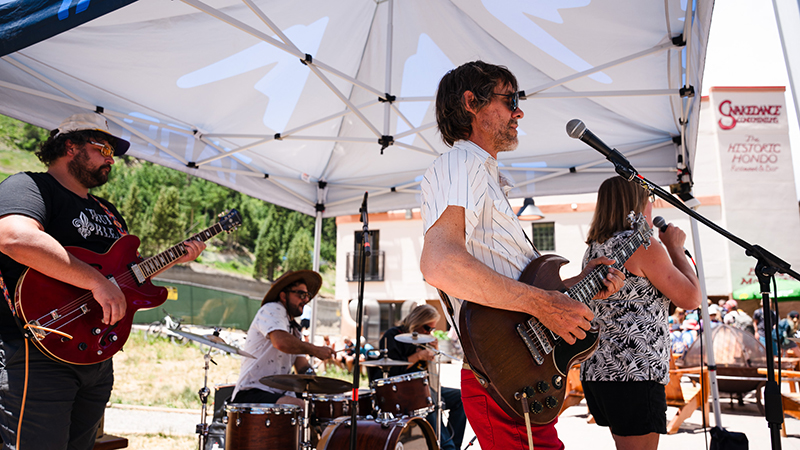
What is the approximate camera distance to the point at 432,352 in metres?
5.17

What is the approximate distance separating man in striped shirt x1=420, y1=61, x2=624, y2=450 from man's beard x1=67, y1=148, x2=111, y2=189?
197 cm

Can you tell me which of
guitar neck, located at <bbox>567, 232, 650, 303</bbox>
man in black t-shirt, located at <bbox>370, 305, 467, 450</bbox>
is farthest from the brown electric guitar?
man in black t-shirt, located at <bbox>370, 305, 467, 450</bbox>

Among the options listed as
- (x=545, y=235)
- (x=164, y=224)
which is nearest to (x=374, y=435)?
(x=545, y=235)

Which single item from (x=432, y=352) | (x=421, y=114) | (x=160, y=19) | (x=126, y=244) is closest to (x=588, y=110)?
(x=421, y=114)

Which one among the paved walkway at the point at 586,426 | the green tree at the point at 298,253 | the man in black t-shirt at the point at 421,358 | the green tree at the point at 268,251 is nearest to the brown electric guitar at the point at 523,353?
the man in black t-shirt at the point at 421,358

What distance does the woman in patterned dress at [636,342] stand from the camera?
2354 mm

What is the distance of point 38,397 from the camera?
84.7 inches

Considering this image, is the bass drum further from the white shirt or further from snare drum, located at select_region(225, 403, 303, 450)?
the white shirt

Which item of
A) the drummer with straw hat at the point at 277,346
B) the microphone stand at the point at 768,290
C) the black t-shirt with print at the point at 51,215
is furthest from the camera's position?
the drummer with straw hat at the point at 277,346

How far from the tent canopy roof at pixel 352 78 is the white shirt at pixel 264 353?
198 centimetres

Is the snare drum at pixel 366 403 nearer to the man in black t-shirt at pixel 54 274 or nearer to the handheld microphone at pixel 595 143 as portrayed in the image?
the man in black t-shirt at pixel 54 274

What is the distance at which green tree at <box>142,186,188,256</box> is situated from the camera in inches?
1371

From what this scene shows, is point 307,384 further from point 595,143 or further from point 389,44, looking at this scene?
point 389,44

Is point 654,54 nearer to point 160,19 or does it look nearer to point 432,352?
point 432,352
